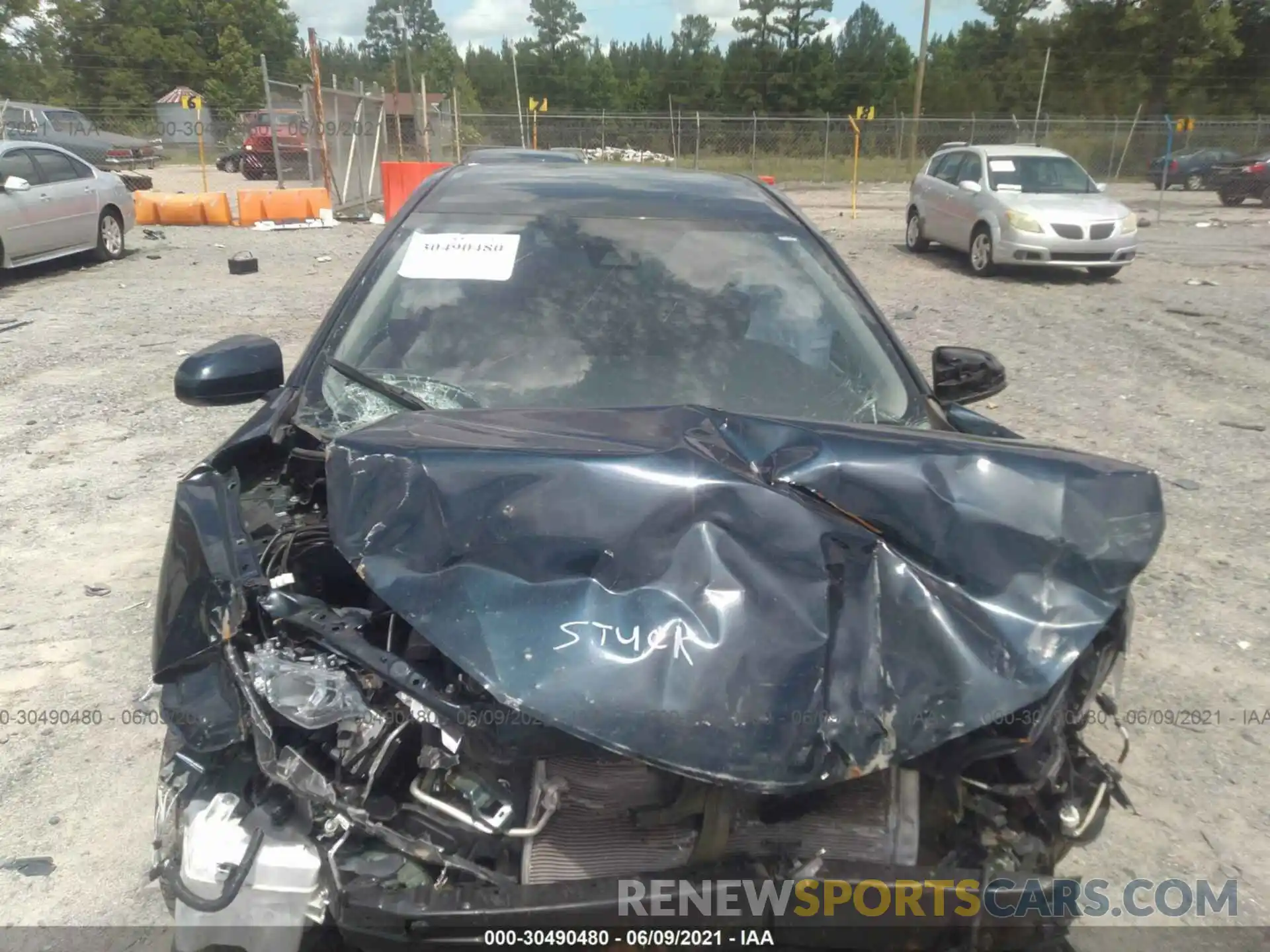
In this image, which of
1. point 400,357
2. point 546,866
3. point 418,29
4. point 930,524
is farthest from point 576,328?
point 418,29

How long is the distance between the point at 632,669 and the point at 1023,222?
493 inches

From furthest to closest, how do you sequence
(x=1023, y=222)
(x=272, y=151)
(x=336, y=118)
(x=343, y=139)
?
(x=272, y=151)
(x=343, y=139)
(x=336, y=118)
(x=1023, y=222)

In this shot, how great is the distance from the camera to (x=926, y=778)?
1.95 metres

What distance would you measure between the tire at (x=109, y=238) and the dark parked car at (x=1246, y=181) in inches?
1004

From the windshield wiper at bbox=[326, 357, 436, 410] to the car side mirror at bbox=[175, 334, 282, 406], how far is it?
0.62ft

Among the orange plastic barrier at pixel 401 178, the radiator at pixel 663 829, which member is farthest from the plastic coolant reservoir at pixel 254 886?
the orange plastic barrier at pixel 401 178

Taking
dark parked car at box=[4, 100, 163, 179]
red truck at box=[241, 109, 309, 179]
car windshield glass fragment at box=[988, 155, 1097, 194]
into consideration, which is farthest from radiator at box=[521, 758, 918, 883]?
red truck at box=[241, 109, 309, 179]

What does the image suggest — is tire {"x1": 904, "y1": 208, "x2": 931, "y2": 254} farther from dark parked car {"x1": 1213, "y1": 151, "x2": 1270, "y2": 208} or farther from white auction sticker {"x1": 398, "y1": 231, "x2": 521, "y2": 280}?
dark parked car {"x1": 1213, "y1": 151, "x2": 1270, "y2": 208}

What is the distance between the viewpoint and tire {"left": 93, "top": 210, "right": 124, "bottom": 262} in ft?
42.9

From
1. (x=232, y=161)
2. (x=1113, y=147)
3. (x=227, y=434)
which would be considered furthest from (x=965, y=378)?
(x=232, y=161)

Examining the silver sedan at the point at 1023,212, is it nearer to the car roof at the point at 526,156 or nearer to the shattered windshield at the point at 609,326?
the car roof at the point at 526,156

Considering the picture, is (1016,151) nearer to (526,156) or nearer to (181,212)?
(526,156)

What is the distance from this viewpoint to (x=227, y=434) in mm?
6172

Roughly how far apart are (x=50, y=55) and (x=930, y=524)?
224 ft
